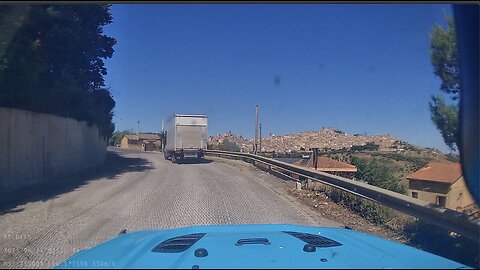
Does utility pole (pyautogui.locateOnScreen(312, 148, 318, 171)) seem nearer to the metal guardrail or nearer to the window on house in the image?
the metal guardrail

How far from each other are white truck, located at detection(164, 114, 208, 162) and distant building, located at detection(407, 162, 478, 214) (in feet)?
94.8

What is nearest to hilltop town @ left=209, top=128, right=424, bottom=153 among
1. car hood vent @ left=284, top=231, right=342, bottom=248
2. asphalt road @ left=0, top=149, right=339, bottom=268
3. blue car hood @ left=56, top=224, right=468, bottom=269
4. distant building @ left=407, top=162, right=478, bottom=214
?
asphalt road @ left=0, top=149, right=339, bottom=268

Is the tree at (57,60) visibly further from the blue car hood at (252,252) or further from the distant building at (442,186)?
the blue car hood at (252,252)

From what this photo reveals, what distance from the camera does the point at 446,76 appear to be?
6613 mm

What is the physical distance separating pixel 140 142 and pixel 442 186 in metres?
63.5

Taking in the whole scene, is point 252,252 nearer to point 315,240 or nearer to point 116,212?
point 315,240

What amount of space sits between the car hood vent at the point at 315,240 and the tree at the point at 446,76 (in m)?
2.37

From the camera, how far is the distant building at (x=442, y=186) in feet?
22.3

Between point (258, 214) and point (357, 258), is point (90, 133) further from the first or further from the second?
point (357, 258)

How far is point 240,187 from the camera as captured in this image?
57.8 feet

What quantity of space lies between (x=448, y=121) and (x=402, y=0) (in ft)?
11.8

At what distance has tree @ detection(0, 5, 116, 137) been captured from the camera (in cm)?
1522

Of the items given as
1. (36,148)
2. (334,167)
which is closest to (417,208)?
(334,167)

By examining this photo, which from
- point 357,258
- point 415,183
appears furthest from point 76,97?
point 357,258
